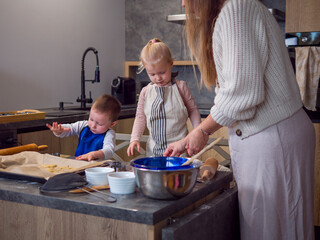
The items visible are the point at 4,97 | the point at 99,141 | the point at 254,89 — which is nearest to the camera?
the point at 254,89

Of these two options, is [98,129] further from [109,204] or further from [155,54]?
[109,204]

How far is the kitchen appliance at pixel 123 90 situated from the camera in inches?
155

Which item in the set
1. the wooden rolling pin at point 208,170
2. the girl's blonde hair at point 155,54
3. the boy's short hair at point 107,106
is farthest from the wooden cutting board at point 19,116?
the wooden rolling pin at point 208,170

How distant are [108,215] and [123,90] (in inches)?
117

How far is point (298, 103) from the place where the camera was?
1411 mm

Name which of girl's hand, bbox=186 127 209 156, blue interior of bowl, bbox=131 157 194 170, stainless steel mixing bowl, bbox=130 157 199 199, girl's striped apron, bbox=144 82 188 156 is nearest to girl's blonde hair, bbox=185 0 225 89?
girl's hand, bbox=186 127 209 156

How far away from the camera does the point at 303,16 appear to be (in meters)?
3.18

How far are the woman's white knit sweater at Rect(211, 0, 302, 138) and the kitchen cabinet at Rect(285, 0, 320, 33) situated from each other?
6.38 ft

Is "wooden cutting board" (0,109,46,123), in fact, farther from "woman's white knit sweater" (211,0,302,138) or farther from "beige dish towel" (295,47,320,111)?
"beige dish towel" (295,47,320,111)

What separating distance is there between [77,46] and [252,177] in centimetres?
274

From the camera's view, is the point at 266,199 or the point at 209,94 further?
the point at 209,94

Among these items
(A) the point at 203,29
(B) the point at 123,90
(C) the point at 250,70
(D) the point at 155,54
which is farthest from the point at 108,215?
(B) the point at 123,90

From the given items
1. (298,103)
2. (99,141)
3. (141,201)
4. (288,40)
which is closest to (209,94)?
(288,40)

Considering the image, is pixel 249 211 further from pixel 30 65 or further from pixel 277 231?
pixel 30 65
